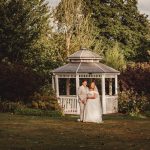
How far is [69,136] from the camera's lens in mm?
18750

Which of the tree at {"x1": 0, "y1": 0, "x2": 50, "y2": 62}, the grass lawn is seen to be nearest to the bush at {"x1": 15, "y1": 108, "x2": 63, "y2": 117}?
the grass lawn

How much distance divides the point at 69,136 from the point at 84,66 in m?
17.5

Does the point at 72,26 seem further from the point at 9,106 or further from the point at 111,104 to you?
the point at 9,106

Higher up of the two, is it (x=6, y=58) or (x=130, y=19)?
(x=130, y=19)

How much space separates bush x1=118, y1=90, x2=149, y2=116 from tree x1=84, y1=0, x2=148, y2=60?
33961 millimetres

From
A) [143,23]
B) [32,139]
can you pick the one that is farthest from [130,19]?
[32,139]

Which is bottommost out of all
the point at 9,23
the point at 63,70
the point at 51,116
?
the point at 51,116

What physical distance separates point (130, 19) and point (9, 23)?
3470 centimetres

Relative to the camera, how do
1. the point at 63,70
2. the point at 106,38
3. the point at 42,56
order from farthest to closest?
the point at 106,38
the point at 42,56
the point at 63,70

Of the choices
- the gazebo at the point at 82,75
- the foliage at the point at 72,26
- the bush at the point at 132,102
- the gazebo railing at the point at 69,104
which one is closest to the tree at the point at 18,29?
the gazebo at the point at 82,75

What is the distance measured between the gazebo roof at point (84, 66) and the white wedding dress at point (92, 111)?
9352 mm

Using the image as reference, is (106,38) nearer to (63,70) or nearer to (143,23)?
(143,23)

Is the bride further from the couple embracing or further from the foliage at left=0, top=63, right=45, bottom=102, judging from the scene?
the foliage at left=0, top=63, right=45, bottom=102

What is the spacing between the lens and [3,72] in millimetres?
32344
